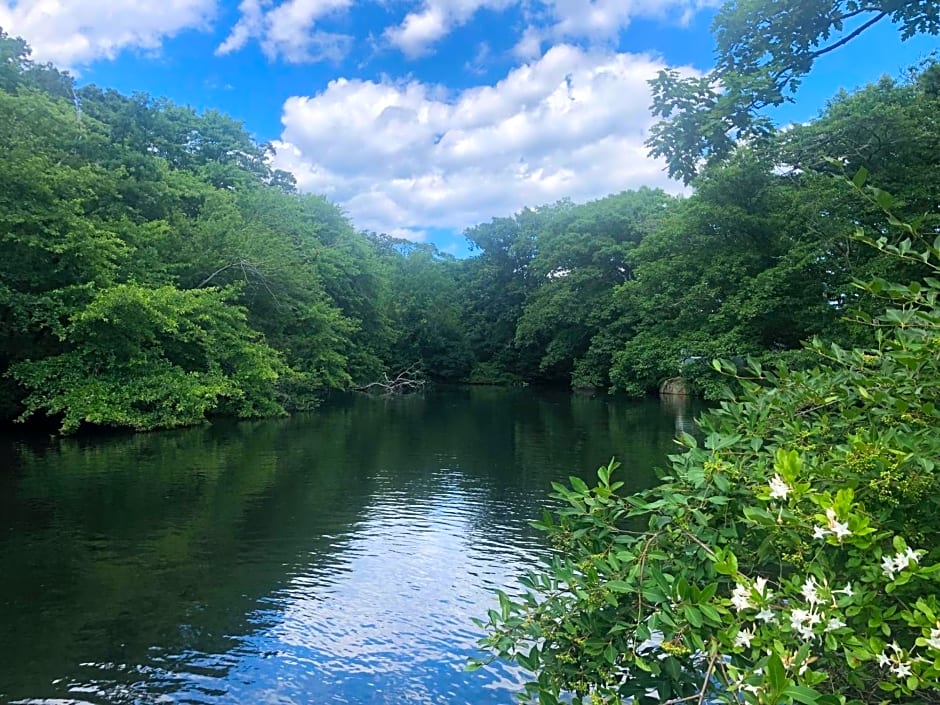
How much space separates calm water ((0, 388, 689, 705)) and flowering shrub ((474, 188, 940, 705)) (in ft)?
8.05

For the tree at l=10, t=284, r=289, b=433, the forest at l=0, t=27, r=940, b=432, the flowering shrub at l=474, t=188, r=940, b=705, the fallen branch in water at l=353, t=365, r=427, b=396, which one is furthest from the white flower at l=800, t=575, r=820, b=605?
the fallen branch in water at l=353, t=365, r=427, b=396

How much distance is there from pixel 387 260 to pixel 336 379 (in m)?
24.4

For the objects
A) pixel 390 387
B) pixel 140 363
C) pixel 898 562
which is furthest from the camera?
pixel 390 387

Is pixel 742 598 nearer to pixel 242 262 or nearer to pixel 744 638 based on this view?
pixel 744 638

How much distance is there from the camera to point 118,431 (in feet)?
52.2

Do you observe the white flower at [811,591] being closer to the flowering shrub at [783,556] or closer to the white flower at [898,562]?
the flowering shrub at [783,556]

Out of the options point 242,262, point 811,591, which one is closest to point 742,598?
point 811,591

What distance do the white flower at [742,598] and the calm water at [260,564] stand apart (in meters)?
3.05

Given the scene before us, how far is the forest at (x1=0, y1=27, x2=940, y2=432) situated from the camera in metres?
13.6

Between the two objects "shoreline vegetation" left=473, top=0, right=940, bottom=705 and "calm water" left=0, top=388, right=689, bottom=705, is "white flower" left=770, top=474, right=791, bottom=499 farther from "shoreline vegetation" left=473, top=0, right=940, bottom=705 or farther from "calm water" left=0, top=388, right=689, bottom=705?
"calm water" left=0, top=388, right=689, bottom=705

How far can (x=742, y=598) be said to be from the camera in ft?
6.05

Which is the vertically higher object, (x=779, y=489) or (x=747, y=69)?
(x=747, y=69)

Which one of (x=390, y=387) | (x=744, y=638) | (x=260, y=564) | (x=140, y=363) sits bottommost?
(x=260, y=564)

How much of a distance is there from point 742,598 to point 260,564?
610 centimetres
